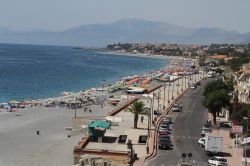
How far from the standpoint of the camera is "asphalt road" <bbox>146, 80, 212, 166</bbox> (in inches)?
1157

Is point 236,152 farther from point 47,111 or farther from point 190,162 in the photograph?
point 47,111

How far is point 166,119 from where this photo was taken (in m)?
43.6

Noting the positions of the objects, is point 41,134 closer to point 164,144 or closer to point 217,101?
point 164,144

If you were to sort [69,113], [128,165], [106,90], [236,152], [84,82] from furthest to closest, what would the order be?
[84,82]
[106,90]
[69,113]
[236,152]
[128,165]

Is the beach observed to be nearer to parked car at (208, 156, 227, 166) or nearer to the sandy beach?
the sandy beach

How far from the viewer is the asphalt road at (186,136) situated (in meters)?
29.4

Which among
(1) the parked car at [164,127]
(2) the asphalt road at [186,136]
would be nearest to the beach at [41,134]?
(2) the asphalt road at [186,136]

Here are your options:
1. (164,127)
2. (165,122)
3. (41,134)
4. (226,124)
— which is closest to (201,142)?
(164,127)

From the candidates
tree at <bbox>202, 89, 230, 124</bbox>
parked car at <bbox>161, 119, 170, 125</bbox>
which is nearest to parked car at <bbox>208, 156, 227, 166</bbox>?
parked car at <bbox>161, 119, 170, 125</bbox>

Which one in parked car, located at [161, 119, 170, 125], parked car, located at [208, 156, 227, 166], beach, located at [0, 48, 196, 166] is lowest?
beach, located at [0, 48, 196, 166]

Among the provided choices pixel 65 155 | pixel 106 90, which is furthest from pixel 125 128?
pixel 106 90

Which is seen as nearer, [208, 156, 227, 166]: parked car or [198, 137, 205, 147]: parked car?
[208, 156, 227, 166]: parked car

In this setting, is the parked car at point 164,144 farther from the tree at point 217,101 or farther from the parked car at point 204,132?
the tree at point 217,101

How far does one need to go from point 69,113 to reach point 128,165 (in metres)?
30.0
